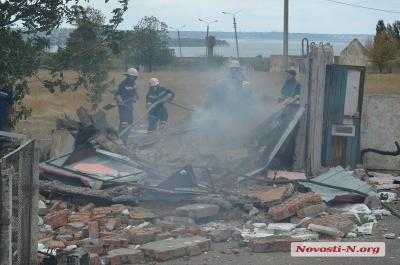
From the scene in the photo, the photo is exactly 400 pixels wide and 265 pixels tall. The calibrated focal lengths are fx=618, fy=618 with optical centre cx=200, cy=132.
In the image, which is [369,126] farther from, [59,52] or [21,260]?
[21,260]

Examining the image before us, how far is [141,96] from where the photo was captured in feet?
82.9

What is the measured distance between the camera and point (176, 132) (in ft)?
40.9

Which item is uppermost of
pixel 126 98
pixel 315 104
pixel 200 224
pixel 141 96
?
pixel 315 104

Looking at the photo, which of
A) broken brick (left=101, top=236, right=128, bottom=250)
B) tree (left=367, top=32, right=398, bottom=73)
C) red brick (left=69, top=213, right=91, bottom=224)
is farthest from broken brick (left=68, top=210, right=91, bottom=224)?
tree (left=367, top=32, right=398, bottom=73)

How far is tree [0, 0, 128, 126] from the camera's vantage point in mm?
7754

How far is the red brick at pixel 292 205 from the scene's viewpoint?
7809 millimetres

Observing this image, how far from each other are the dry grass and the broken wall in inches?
284

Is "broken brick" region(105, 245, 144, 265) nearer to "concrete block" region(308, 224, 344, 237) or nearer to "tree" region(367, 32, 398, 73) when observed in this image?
"concrete block" region(308, 224, 344, 237)

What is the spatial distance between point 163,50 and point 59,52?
2848cm

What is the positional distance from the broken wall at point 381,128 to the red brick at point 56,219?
6150 millimetres

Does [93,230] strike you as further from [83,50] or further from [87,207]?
[83,50]

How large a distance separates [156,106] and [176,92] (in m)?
12.2

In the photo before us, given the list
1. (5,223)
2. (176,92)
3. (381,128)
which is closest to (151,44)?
(176,92)

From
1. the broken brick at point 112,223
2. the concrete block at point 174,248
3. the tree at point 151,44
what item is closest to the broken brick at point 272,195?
the concrete block at point 174,248
